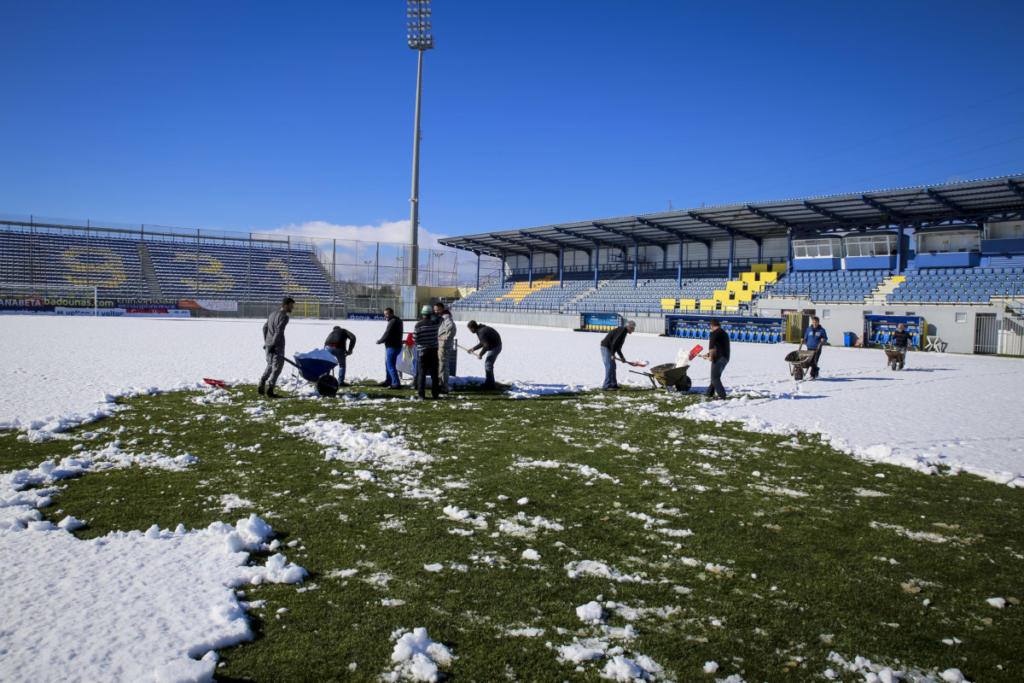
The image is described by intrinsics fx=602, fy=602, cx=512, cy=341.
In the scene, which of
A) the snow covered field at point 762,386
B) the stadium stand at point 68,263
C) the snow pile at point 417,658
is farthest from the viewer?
the stadium stand at point 68,263

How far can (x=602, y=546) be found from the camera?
4145 millimetres

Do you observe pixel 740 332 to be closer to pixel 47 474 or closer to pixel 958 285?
pixel 958 285

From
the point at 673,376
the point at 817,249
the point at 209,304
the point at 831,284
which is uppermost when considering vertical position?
the point at 817,249

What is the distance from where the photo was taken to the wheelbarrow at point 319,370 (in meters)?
10.2

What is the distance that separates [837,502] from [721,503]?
105cm

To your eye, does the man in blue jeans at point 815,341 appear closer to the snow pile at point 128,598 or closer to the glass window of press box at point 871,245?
the snow pile at point 128,598

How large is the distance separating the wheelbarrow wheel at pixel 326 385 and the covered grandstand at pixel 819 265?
26.6 meters

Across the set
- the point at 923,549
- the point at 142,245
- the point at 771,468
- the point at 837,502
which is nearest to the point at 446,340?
the point at 771,468

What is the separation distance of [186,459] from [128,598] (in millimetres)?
3007

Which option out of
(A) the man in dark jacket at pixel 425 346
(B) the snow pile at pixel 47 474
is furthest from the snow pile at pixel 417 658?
(A) the man in dark jacket at pixel 425 346

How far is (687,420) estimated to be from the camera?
29.4 ft

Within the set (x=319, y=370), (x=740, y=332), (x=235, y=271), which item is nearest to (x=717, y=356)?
(x=319, y=370)

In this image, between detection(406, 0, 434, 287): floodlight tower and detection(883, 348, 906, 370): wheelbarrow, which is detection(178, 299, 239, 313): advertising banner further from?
detection(883, 348, 906, 370): wheelbarrow

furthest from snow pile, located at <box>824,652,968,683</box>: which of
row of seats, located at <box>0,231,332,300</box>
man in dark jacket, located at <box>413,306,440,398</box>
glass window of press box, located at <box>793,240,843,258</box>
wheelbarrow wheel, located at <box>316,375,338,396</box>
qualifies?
row of seats, located at <box>0,231,332,300</box>
